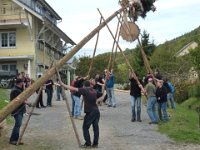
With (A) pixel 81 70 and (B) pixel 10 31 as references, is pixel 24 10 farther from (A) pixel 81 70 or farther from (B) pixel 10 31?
(A) pixel 81 70

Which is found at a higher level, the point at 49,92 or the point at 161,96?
the point at 49,92

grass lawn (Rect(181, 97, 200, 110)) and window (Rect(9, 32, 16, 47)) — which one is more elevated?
window (Rect(9, 32, 16, 47))

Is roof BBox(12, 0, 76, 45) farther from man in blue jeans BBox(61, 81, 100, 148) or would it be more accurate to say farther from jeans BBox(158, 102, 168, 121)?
man in blue jeans BBox(61, 81, 100, 148)

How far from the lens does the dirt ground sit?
12.9 m

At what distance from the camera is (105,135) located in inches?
585

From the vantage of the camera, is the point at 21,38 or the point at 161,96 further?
the point at 21,38

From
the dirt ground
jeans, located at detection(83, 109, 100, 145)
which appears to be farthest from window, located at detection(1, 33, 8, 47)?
jeans, located at detection(83, 109, 100, 145)

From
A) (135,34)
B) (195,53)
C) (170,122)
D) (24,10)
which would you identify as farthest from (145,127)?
(24,10)

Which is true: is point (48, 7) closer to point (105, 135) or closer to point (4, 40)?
point (4, 40)

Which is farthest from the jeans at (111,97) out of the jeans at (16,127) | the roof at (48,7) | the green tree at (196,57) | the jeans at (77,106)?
the roof at (48,7)

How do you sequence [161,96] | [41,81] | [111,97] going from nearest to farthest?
[41,81] < [161,96] < [111,97]

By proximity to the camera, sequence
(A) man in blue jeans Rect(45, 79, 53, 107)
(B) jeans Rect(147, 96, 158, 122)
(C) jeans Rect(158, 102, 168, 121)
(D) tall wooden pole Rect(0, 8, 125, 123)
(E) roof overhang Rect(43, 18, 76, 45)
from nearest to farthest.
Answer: (D) tall wooden pole Rect(0, 8, 125, 123)
(B) jeans Rect(147, 96, 158, 122)
(C) jeans Rect(158, 102, 168, 121)
(A) man in blue jeans Rect(45, 79, 53, 107)
(E) roof overhang Rect(43, 18, 76, 45)

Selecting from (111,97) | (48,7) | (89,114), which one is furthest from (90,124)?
(48,7)

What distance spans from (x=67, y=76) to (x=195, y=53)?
2498cm
